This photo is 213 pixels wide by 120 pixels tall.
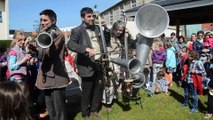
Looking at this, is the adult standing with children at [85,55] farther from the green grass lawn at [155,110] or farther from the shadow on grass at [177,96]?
the shadow on grass at [177,96]

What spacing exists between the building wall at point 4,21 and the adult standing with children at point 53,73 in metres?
30.0

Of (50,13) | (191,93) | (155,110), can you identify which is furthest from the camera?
(191,93)

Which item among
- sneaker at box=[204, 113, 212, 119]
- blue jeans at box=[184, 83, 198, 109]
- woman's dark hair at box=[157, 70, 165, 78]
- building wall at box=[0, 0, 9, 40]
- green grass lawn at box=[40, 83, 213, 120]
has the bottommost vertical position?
sneaker at box=[204, 113, 212, 119]

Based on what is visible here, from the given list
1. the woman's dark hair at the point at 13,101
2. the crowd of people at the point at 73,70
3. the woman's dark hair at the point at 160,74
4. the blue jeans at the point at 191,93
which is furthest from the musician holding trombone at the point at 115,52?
the woman's dark hair at the point at 13,101

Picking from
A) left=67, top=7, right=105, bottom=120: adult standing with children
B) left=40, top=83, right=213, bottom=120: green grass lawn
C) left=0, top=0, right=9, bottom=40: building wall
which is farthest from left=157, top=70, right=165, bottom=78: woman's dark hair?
left=0, top=0, right=9, bottom=40: building wall

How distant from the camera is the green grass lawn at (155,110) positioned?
6.48 metres

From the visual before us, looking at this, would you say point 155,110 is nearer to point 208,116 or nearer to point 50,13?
point 208,116

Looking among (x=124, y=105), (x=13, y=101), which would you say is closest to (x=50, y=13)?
(x=13, y=101)

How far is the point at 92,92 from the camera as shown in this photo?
6324mm

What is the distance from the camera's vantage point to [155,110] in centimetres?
696

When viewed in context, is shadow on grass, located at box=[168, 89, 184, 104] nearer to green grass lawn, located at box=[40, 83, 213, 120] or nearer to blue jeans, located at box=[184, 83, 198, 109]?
green grass lawn, located at box=[40, 83, 213, 120]

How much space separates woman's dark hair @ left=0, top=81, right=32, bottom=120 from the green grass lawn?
12.3 feet

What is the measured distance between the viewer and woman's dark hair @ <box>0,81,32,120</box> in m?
2.41

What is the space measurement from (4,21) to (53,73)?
101ft
